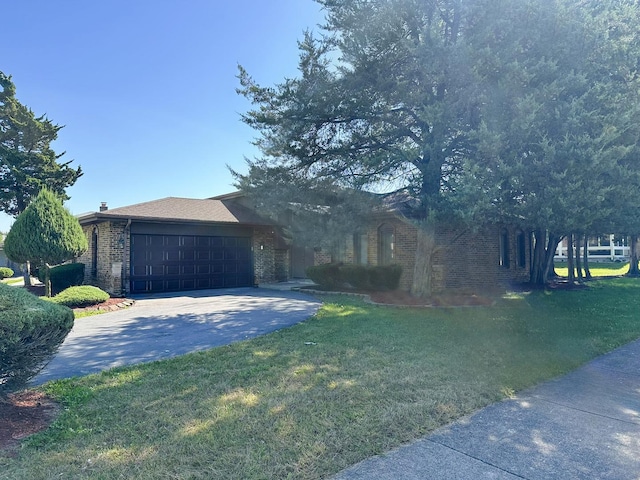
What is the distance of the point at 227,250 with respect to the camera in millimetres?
16500

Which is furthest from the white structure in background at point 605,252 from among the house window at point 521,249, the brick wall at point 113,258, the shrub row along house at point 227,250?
the brick wall at point 113,258

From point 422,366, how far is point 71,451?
3.97 m

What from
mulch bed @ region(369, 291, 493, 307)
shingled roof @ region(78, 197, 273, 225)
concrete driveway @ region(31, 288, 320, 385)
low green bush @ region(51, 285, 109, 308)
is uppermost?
shingled roof @ region(78, 197, 273, 225)

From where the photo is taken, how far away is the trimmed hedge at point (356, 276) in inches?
525

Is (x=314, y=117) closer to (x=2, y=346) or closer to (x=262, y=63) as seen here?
(x=262, y=63)

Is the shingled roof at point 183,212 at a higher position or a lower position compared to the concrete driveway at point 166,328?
higher

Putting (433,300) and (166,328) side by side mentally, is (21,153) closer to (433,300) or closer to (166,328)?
(166,328)

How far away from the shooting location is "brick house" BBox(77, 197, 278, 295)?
13742 millimetres

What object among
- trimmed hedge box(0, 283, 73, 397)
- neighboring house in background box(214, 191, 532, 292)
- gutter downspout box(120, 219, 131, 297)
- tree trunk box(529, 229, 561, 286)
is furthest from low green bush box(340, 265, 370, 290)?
trimmed hedge box(0, 283, 73, 397)

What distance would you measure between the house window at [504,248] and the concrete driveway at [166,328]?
9.47 m

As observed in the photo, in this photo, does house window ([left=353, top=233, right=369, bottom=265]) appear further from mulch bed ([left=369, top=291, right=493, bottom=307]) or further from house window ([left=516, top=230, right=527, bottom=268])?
house window ([left=516, top=230, right=527, bottom=268])

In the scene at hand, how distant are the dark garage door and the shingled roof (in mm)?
801

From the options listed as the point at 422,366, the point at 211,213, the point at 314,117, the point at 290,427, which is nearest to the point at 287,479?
the point at 290,427

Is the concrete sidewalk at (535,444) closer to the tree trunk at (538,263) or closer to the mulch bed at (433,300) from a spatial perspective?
the mulch bed at (433,300)
